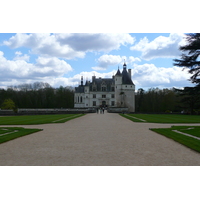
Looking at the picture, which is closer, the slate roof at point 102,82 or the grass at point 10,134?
the grass at point 10,134

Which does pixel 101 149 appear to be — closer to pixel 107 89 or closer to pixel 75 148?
pixel 75 148

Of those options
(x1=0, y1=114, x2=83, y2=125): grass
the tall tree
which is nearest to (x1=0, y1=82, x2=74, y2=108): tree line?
(x1=0, y1=114, x2=83, y2=125): grass

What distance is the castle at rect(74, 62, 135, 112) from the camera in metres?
69.4

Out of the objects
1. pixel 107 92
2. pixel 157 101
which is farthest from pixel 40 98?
pixel 157 101

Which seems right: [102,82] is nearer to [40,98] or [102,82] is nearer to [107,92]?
[107,92]

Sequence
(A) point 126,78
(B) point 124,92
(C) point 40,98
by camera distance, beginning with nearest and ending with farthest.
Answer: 1. (B) point 124,92
2. (A) point 126,78
3. (C) point 40,98

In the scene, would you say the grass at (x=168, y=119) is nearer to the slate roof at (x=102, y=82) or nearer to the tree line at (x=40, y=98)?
the slate roof at (x=102, y=82)

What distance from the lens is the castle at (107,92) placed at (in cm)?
6938

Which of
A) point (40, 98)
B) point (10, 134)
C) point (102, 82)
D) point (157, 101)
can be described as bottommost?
point (10, 134)

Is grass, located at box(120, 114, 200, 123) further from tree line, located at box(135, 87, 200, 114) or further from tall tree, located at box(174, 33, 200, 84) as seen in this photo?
tree line, located at box(135, 87, 200, 114)

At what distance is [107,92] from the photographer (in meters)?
75.4

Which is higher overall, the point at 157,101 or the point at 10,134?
the point at 157,101

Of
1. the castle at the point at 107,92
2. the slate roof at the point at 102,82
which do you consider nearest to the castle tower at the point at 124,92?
the castle at the point at 107,92

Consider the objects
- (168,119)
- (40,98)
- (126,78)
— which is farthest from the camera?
(40,98)
